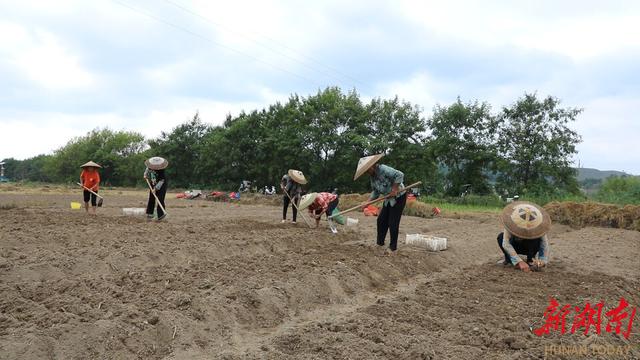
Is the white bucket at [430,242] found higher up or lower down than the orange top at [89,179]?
lower down

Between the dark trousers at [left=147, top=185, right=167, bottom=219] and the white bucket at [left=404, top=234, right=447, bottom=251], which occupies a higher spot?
the dark trousers at [left=147, top=185, right=167, bottom=219]

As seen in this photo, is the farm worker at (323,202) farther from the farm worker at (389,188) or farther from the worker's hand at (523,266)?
the worker's hand at (523,266)

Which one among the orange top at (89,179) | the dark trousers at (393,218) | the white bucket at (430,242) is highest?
the orange top at (89,179)

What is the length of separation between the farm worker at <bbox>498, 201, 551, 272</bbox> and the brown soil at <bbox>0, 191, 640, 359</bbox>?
0.71 ft

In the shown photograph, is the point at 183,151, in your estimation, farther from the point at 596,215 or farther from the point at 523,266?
the point at 523,266

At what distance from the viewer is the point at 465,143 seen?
27922 millimetres

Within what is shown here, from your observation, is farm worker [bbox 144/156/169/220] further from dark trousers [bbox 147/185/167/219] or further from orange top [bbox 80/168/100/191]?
orange top [bbox 80/168/100/191]

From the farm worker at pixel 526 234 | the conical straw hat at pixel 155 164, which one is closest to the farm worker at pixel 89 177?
the conical straw hat at pixel 155 164

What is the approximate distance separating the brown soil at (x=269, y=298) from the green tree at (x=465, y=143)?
65.1 ft

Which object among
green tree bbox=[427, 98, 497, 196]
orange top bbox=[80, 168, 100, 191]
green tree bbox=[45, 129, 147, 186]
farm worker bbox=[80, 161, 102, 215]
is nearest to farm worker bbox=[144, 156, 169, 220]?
farm worker bbox=[80, 161, 102, 215]

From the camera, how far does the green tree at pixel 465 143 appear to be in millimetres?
27703

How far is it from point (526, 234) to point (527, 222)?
0.15 m

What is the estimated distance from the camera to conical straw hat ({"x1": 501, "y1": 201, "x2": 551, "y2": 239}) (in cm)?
625

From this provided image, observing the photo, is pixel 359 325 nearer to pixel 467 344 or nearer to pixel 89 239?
pixel 467 344
